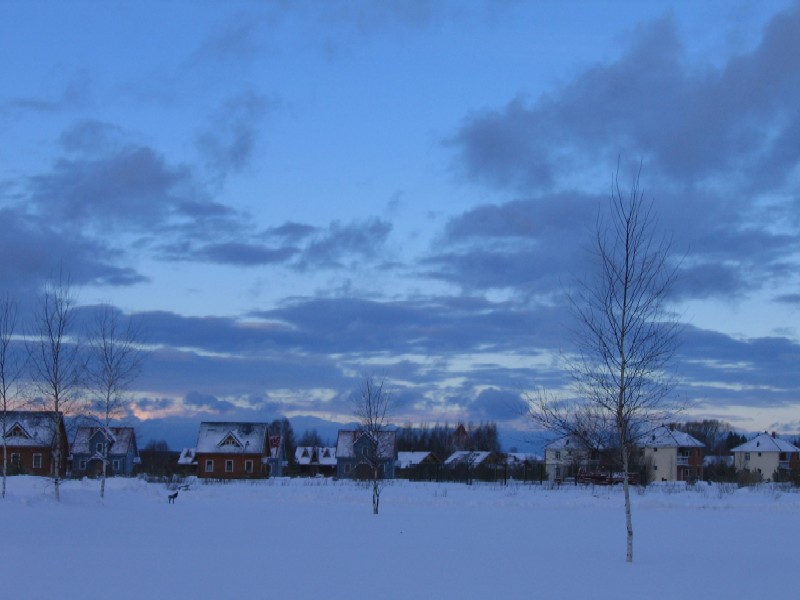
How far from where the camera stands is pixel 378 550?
21.7 metres

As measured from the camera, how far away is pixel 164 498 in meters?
42.3

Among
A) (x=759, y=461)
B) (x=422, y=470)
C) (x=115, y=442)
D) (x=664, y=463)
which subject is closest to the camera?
(x=422, y=470)

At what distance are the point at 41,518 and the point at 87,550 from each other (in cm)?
852

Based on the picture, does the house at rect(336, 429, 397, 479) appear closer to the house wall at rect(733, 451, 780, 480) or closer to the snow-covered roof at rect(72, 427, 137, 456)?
the snow-covered roof at rect(72, 427, 137, 456)

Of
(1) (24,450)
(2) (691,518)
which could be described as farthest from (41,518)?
(1) (24,450)

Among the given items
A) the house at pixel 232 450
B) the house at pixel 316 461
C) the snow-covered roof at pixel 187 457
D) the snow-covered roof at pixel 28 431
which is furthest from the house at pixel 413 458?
the snow-covered roof at pixel 28 431

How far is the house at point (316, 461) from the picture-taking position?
11769 centimetres

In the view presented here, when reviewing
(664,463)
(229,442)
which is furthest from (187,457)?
(664,463)

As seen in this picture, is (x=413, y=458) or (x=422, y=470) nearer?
(x=422, y=470)

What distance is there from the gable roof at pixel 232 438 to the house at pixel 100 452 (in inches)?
324

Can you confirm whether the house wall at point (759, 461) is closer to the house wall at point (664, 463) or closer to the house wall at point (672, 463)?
the house wall at point (672, 463)

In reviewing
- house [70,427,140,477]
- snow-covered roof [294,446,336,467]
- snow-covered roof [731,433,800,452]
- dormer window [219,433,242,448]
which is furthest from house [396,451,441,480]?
snow-covered roof [731,433,800,452]

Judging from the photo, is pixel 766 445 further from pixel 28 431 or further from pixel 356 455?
pixel 28 431

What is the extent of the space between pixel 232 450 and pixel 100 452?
14.7 metres
